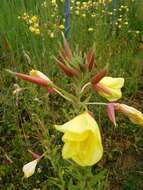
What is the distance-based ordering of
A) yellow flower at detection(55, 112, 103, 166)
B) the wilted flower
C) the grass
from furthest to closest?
the grass → the wilted flower → yellow flower at detection(55, 112, 103, 166)

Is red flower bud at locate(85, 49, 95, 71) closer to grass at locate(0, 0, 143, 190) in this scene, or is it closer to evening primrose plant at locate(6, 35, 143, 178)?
evening primrose plant at locate(6, 35, 143, 178)

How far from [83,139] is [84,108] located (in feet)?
0.77

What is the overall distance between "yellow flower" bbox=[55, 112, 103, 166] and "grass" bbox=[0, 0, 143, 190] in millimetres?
701

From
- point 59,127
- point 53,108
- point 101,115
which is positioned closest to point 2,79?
point 53,108

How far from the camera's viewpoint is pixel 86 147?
1357mm

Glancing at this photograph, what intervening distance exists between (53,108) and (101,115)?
0.34 meters

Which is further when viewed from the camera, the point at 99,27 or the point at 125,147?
the point at 99,27

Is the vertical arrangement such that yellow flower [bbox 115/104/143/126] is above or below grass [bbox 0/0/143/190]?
above

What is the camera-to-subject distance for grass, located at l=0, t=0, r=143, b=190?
2721 mm

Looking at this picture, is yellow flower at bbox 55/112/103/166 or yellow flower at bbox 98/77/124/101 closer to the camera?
yellow flower at bbox 55/112/103/166

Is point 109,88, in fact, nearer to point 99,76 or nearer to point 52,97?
point 99,76

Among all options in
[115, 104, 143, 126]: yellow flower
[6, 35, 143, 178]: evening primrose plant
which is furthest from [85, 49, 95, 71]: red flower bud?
[115, 104, 143, 126]: yellow flower

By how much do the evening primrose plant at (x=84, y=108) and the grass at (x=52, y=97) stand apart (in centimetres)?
63

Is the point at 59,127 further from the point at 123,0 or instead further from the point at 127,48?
the point at 123,0
